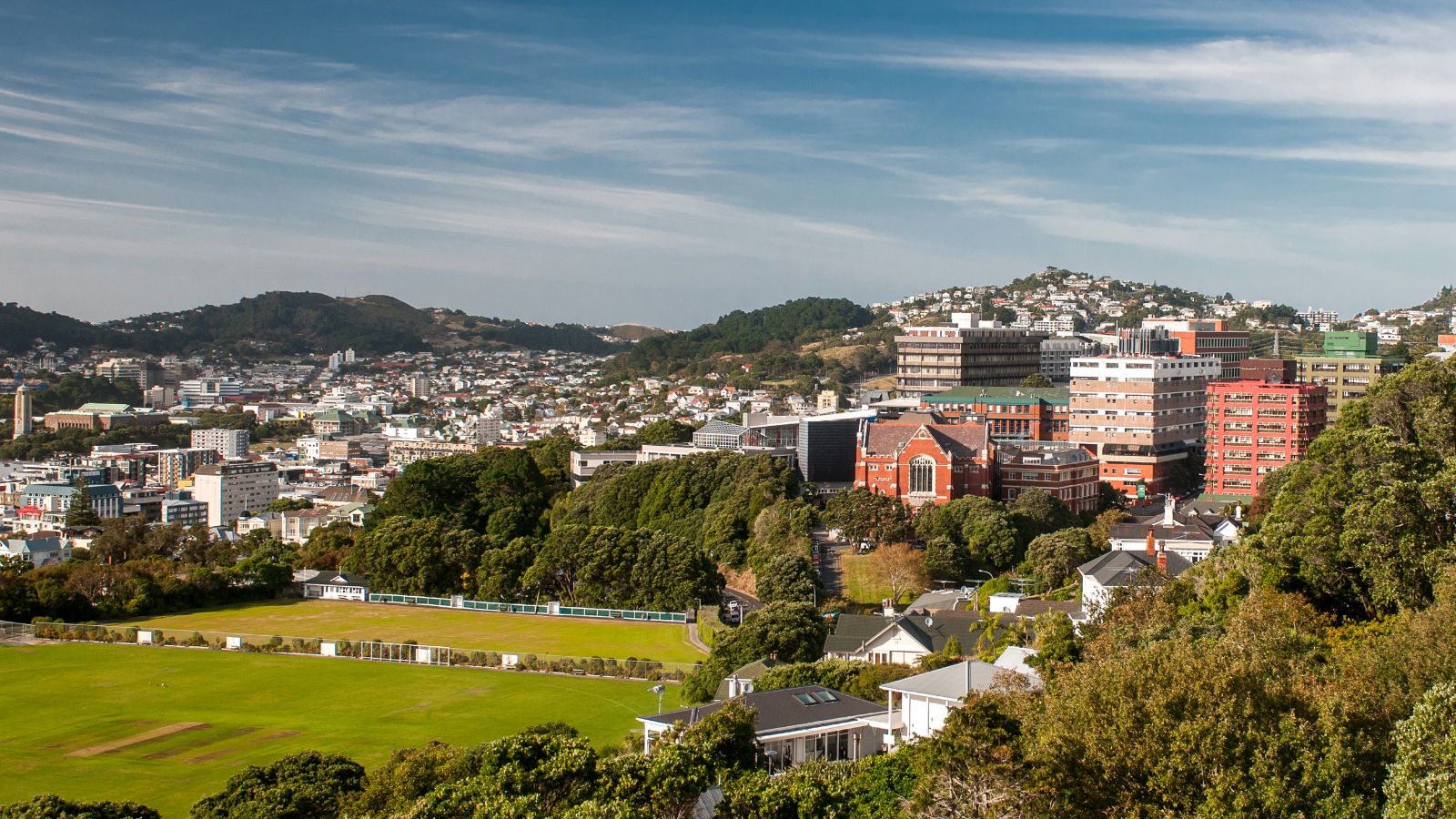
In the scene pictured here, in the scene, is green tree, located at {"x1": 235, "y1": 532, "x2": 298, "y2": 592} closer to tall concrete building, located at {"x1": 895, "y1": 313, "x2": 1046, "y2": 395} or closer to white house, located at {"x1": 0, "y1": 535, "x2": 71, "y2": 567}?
white house, located at {"x1": 0, "y1": 535, "x2": 71, "y2": 567}

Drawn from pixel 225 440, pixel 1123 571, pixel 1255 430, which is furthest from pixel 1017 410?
pixel 225 440

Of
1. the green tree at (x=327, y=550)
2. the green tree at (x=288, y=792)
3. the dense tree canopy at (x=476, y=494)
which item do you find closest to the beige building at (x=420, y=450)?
the dense tree canopy at (x=476, y=494)

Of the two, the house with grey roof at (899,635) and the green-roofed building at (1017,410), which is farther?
the green-roofed building at (1017,410)

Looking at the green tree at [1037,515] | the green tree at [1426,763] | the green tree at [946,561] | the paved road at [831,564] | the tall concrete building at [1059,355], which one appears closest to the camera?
the green tree at [1426,763]

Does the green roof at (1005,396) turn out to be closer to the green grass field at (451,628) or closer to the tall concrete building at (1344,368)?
the tall concrete building at (1344,368)

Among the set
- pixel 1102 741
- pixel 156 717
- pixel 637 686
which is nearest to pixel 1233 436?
pixel 637 686

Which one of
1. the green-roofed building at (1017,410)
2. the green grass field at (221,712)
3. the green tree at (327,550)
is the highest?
the green-roofed building at (1017,410)

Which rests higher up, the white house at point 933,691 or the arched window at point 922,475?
the arched window at point 922,475
